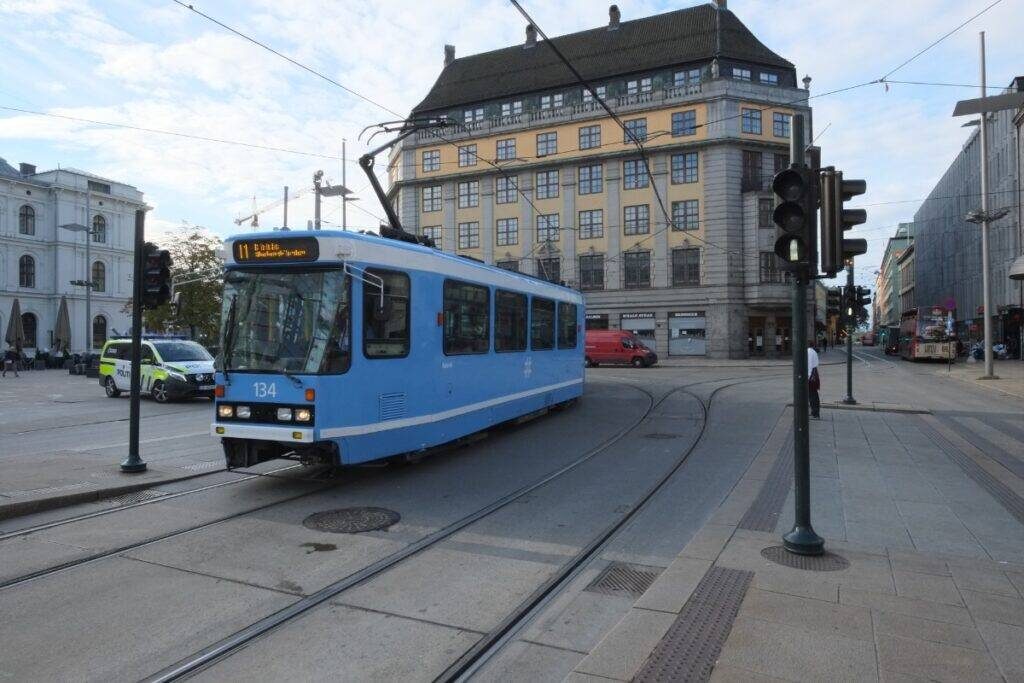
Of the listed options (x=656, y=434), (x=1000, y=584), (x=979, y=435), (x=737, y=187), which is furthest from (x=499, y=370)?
(x=737, y=187)

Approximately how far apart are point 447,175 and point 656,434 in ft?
142

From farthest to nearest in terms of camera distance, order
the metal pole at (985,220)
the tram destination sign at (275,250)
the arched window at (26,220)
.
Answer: the arched window at (26,220), the metal pole at (985,220), the tram destination sign at (275,250)

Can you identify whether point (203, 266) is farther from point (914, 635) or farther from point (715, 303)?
point (914, 635)

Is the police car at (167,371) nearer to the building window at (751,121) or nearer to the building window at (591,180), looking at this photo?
the building window at (591,180)

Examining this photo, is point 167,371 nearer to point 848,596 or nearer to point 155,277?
point 155,277

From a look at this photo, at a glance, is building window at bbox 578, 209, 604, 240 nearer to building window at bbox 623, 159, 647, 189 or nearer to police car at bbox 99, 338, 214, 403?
building window at bbox 623, 159, 647, 189

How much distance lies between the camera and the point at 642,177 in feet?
153

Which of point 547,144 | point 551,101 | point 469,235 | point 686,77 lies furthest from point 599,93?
point 469,235

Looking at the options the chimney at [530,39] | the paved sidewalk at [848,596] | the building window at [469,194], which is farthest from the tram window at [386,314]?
the chimney at [530,39]

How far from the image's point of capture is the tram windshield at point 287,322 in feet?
24.1

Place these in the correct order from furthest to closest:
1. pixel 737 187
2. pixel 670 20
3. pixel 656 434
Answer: pixel 670 20, pixel 737 187, pixel 656 434

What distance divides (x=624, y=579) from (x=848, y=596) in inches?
60.1

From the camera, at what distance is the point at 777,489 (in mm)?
7730

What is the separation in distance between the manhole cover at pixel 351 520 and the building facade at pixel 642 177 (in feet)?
118
